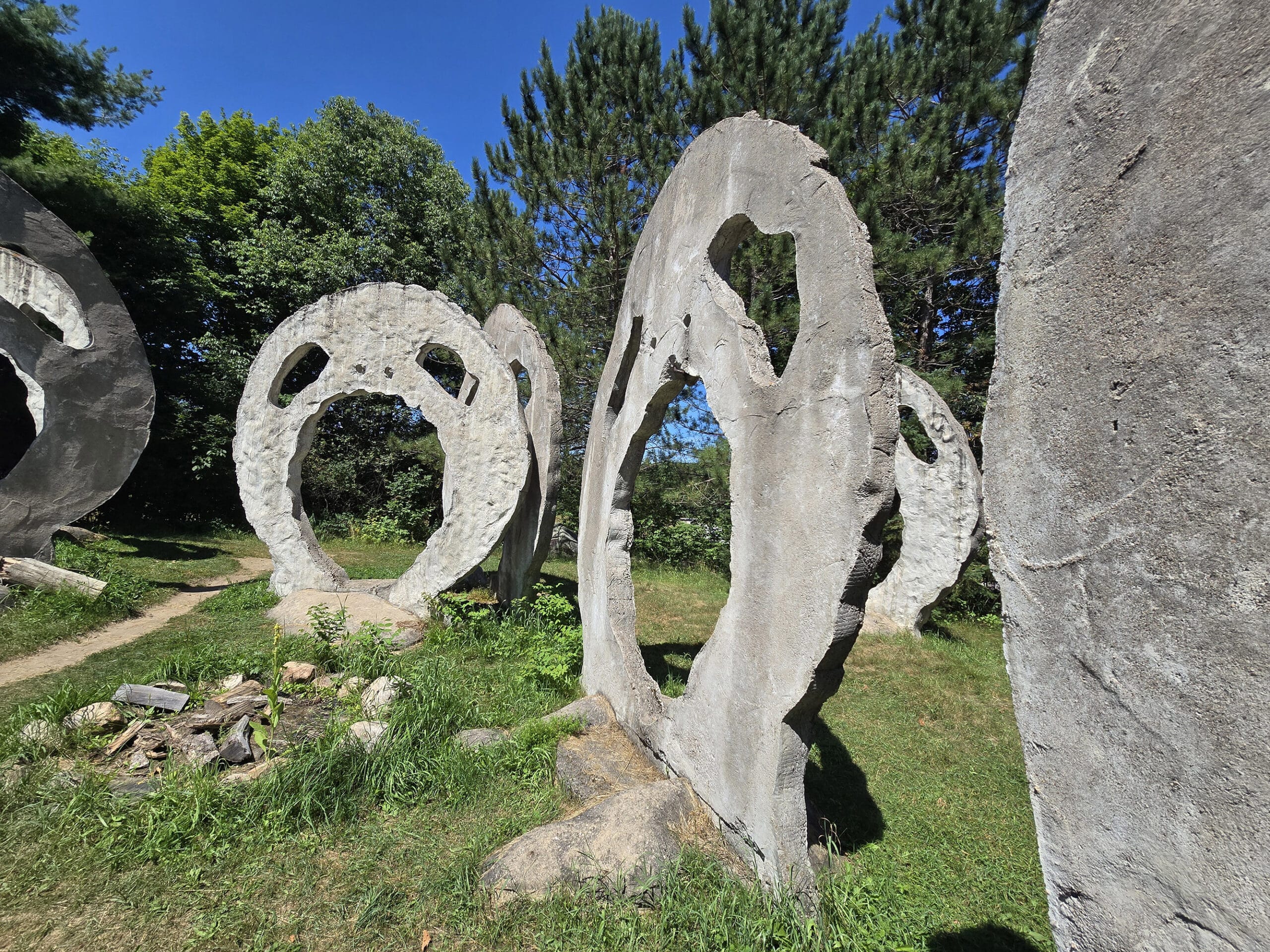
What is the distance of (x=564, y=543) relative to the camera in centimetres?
1173

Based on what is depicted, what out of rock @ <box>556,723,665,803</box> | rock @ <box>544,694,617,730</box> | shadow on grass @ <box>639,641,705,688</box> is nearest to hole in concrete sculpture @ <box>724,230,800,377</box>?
shadow on grass @ <box>639,641,705,688</box>

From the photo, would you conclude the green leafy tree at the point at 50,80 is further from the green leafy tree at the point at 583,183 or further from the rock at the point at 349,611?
the rock at the point at 349,611

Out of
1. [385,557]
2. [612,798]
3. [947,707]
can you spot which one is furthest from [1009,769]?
[385,557]

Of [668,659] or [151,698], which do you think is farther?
[668,659]

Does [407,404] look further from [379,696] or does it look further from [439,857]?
[439,857]

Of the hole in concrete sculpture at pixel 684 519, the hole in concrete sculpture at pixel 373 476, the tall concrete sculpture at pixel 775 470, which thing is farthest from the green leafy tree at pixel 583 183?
the tall concrete sculpture at pixel 775 470

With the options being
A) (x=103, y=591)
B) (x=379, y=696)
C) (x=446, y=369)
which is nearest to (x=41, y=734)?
(x=379, y=696)

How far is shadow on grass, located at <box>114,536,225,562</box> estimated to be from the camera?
378 inches

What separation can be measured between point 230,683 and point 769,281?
8.05 meters

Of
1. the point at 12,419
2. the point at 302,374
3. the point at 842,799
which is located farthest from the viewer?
the point at 302,374

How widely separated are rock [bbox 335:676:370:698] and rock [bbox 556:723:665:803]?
1531mm

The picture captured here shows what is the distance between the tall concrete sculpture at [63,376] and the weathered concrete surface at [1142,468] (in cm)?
901

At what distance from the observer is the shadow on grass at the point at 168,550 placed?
31.5 ft

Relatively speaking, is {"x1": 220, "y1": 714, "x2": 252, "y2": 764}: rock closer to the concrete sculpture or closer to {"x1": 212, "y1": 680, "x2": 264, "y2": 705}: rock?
{"x1": 212, "y1": 680, "x2": 264, "y2": 705}: rock
